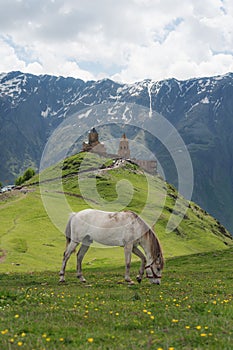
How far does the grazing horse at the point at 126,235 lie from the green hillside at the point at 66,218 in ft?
18.9

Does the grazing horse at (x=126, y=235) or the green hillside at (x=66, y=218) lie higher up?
the grazing horse at (x=126, y=235)

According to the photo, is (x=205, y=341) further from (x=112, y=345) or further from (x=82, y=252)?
(x=82, y=252)

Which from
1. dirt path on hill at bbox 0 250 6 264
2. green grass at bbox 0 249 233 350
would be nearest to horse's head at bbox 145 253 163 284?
green grass at bbox 0 249 233 350

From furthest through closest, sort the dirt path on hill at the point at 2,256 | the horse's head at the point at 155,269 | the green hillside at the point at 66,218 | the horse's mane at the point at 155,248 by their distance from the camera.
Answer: the green hillside at the point at 66,218
the dirt path on hill at the point at 2,256
the horse's mane at the point at 155,248
the horse's head at the point at 155,269

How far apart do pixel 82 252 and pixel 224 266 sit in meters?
19.5

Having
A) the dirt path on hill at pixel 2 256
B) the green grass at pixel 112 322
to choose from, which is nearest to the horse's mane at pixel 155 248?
the green grass at pixel 112 322

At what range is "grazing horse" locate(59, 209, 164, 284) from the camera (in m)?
22.1

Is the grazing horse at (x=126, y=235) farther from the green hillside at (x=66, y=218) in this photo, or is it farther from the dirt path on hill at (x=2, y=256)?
the dirt path on hill at (x=2, y=256)

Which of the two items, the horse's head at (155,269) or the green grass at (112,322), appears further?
the horse's head at (155,269)

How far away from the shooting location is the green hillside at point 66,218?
53.6 metres

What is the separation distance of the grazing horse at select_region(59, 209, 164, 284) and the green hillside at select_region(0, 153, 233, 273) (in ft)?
18.9

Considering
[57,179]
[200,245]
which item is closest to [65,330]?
[200,245]

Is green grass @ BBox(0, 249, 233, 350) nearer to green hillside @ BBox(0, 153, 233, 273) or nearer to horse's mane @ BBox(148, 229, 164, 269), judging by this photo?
horse's mane @ BBox(148, 229, 164, 269)

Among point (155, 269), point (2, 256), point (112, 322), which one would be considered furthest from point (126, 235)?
point (2, 256)
